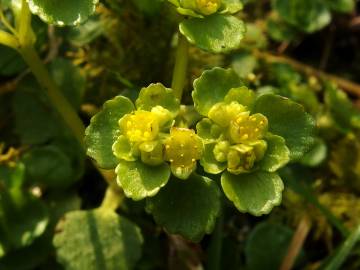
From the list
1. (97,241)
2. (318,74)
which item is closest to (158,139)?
(97,241)

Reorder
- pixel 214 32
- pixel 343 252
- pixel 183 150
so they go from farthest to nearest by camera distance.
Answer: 1. pixel 343 252
2. pixel 214 32
3. pixel 183 150

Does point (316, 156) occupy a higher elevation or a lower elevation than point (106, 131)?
lower

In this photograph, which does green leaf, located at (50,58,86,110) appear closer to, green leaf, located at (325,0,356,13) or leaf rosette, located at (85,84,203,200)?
leaf rosette, located at (85,84,203,200)

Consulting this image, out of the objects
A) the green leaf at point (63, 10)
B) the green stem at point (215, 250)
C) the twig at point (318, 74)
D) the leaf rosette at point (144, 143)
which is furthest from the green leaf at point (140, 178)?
the twig at point (318, 74)

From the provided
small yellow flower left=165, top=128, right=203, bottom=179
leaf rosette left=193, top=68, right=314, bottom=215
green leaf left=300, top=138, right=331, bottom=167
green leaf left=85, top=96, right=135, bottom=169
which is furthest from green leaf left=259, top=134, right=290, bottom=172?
green leaf left=300, top=138, right=331, bottom=167

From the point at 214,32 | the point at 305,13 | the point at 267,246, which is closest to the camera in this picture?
the point at 214,32

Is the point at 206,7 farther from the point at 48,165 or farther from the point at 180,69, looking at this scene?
the point at 48,165

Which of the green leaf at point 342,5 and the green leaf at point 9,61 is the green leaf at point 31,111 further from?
the green leaf at point 342,5
